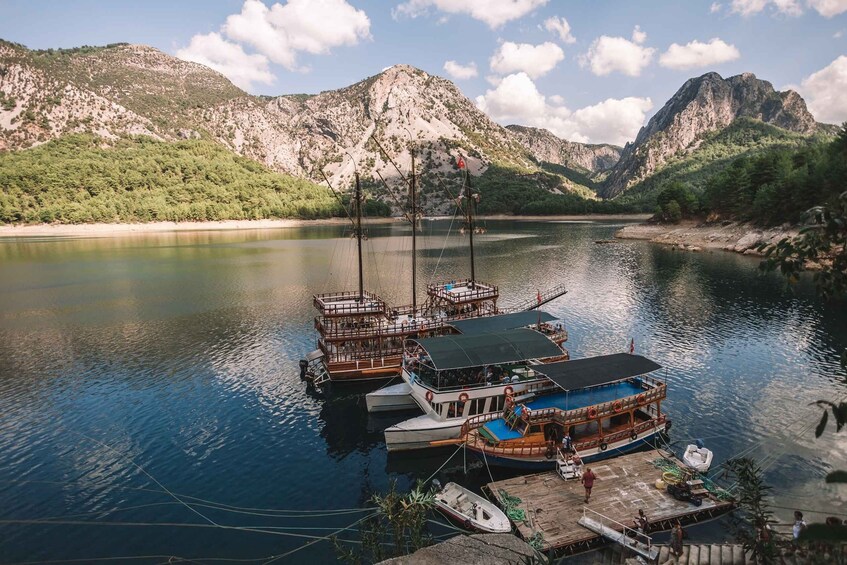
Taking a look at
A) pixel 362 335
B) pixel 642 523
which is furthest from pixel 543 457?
pixel 362 335

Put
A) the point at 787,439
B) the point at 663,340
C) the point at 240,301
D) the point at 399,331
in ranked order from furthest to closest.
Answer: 1. the point at 240,301
2. the point at 663,340
3. the point at 399,331
4. the point at 787,439

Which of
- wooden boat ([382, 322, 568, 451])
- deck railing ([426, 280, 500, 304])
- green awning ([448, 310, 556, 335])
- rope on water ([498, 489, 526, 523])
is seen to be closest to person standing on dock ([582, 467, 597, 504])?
rope on water ([498, 489, 526, 523])

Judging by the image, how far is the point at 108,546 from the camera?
78.3ft

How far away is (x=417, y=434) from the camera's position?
32.0 meters

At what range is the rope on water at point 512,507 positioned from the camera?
2352 cm

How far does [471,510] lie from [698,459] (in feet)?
48.6

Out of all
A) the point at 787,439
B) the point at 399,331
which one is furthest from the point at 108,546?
the point at 787,439

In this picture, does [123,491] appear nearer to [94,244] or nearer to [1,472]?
[1,472]

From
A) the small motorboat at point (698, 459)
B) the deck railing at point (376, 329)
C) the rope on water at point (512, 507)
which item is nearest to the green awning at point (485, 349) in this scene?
the deck railing at point (376, 329)

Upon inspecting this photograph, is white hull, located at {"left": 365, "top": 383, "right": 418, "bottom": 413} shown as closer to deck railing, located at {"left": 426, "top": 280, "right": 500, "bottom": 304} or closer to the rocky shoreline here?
deck railing, located at {"left": 426, "top": 280, "right": 500, "bottom": 304}

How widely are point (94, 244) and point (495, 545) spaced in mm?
177747

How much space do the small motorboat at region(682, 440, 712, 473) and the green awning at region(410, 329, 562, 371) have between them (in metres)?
10.7

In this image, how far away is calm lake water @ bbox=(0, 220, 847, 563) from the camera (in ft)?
84.0

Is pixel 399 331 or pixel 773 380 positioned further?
pixel 399 331
